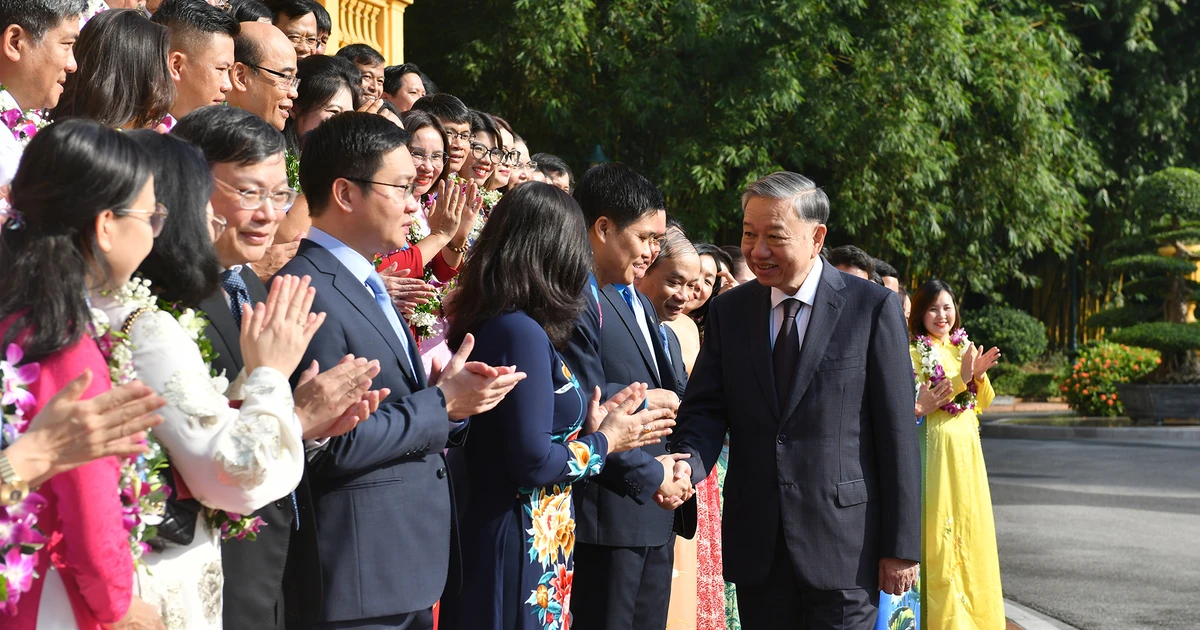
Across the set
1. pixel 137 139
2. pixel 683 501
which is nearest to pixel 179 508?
pixel 137 139

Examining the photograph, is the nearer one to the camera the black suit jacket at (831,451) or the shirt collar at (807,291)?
the black suit jacket at (831,451)

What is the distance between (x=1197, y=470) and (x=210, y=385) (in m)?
14.7

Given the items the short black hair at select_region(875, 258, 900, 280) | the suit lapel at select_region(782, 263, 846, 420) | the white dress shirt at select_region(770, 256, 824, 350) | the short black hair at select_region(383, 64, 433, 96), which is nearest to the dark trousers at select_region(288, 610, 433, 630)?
the suit lapel at select_region(782, 263, 846, 420)

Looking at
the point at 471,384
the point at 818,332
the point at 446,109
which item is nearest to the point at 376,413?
the point at 471,384

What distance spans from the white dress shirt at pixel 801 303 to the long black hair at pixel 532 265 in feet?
3.20

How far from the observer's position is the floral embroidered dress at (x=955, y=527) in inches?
285

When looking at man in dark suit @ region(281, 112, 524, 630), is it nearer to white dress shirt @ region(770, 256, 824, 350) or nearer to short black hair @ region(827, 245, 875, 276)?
white dress shirt @ region(770, 256, 824, 350)

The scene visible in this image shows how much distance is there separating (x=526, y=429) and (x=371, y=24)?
11091 millimetres

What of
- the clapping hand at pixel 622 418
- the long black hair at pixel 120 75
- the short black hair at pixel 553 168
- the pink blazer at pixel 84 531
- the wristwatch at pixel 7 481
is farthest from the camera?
the short black hair at pixel 553 168

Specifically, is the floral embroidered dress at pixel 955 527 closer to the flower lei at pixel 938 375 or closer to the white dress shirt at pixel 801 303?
the flower lei at pixel 938 375

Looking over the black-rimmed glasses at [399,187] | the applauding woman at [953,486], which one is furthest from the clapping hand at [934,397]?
the black-rimmed glasses at [399,187]

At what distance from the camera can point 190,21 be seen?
15.0 ft

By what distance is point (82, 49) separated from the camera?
3824 millimetres

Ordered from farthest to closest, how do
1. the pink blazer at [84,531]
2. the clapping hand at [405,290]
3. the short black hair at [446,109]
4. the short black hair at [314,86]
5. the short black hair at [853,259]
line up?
the short black hair at [853,259], the short black hair at [446,109], the short black hair at [314,86], the clapping hand at [405,290], the pink blazer at [84,531]
